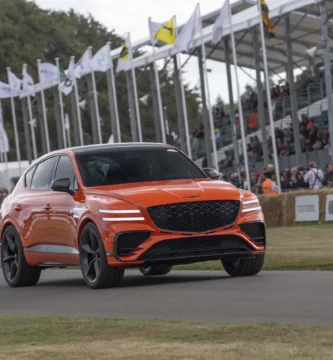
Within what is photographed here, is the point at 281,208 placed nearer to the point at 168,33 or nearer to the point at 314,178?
the point at 314,178

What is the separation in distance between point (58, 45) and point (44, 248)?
85.5 m

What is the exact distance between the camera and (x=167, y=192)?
1444 cm

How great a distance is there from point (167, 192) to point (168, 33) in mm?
31730

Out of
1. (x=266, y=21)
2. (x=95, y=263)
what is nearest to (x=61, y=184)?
(x=95, y=263)

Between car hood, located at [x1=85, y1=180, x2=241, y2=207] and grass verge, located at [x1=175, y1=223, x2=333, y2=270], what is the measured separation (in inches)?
90.6

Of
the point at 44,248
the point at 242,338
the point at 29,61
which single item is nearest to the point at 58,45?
the point at 29,61

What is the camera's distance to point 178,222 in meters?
14.3

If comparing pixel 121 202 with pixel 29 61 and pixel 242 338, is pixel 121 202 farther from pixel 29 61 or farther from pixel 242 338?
pixel 29 61

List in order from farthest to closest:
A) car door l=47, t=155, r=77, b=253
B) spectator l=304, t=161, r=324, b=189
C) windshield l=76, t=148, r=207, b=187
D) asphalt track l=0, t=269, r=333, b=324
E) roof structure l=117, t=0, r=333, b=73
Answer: roof structure l=117, t=0, r=333, b=73, spectator l=304, t=161, r=324, b=189, windshield l=76, t=148, r=207, b=187, car door l=47, t=155, r=77, b=253, asphalt track l=0, t=269, r=333, b=324

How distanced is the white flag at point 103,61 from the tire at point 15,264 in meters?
36.4

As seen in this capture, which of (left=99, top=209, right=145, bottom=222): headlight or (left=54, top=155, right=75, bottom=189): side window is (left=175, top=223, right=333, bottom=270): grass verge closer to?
(left=54, top=155, right=75, bottom=189): side window

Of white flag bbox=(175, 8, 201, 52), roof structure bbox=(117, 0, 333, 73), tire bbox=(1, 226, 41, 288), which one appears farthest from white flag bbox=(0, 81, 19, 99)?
tire bbox=(1, 226, 41, 288)

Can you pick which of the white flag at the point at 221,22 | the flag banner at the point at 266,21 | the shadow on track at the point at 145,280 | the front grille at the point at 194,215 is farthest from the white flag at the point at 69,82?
the front grille at the point at 194,215

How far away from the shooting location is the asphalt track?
34.9 ft
